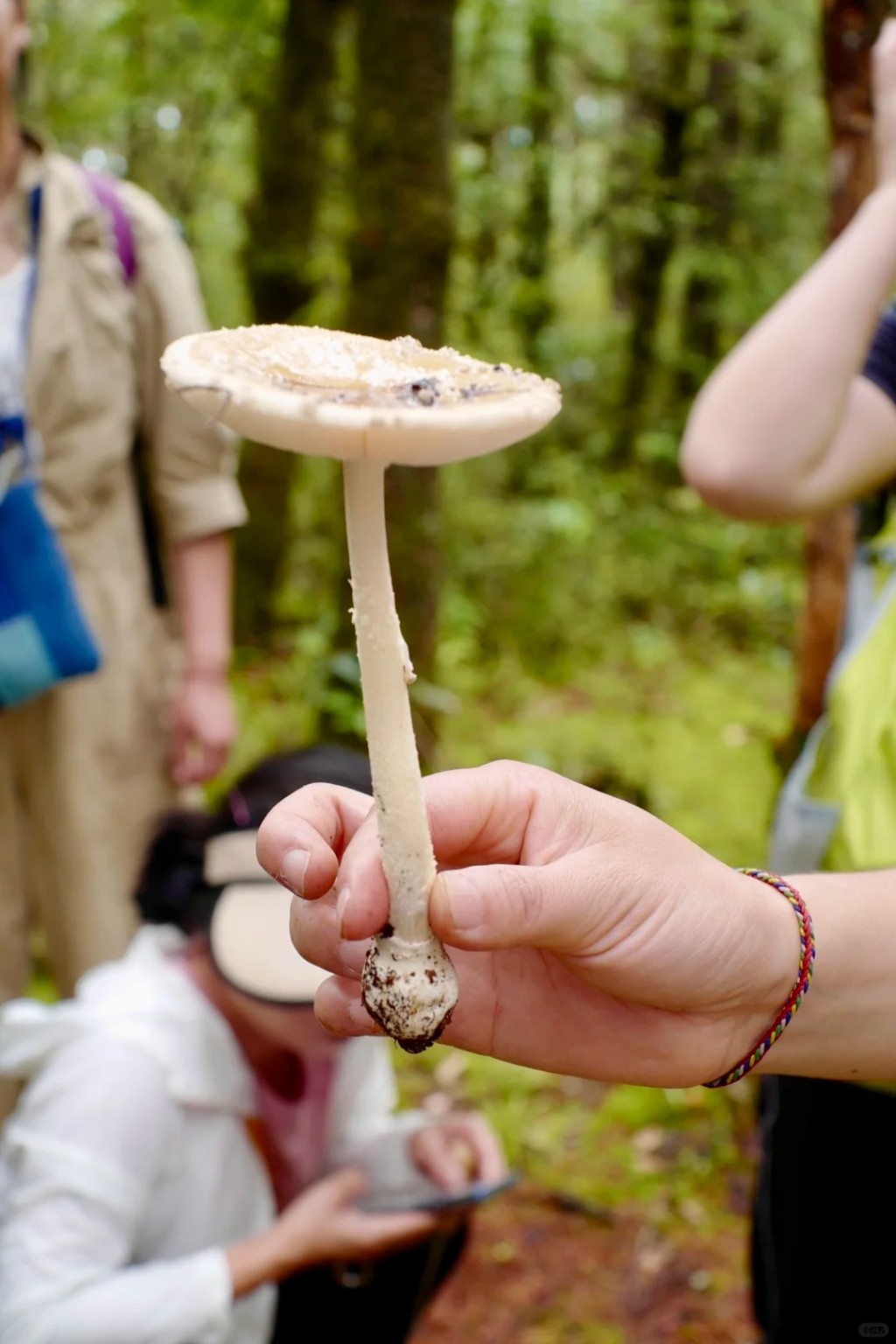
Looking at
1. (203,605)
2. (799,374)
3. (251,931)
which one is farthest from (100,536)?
(799,374)

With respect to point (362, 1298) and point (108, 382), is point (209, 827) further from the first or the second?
point (362, 1298)

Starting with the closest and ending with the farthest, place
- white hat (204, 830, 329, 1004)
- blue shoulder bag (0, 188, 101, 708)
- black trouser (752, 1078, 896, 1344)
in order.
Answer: black trouser (752, 1078, 896, 1344)
white hat (204, 830, 329, 1004)
blue shoulder bag (0, 188, 101, 708)

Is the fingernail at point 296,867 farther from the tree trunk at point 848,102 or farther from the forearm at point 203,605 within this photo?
the tree trunk at point 848,102

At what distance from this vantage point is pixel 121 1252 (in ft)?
6.12

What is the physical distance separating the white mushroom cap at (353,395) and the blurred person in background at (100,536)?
1.27 m

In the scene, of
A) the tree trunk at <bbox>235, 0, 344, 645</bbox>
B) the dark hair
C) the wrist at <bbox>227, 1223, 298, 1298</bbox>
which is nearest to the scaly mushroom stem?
the dark hair

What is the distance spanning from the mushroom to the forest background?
2.09m

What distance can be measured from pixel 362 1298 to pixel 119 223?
91.3 inches

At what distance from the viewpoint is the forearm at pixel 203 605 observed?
254cm

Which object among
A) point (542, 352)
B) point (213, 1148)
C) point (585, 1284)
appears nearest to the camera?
point (213, 1148)

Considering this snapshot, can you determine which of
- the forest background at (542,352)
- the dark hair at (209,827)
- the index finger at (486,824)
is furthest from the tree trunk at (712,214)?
the index finger at (486,824)

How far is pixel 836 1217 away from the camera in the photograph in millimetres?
1807

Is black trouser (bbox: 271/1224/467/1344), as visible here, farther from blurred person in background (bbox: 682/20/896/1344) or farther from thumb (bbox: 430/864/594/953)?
thumb (bbox: 430/864/594/953)

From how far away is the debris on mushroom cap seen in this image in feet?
2.89
